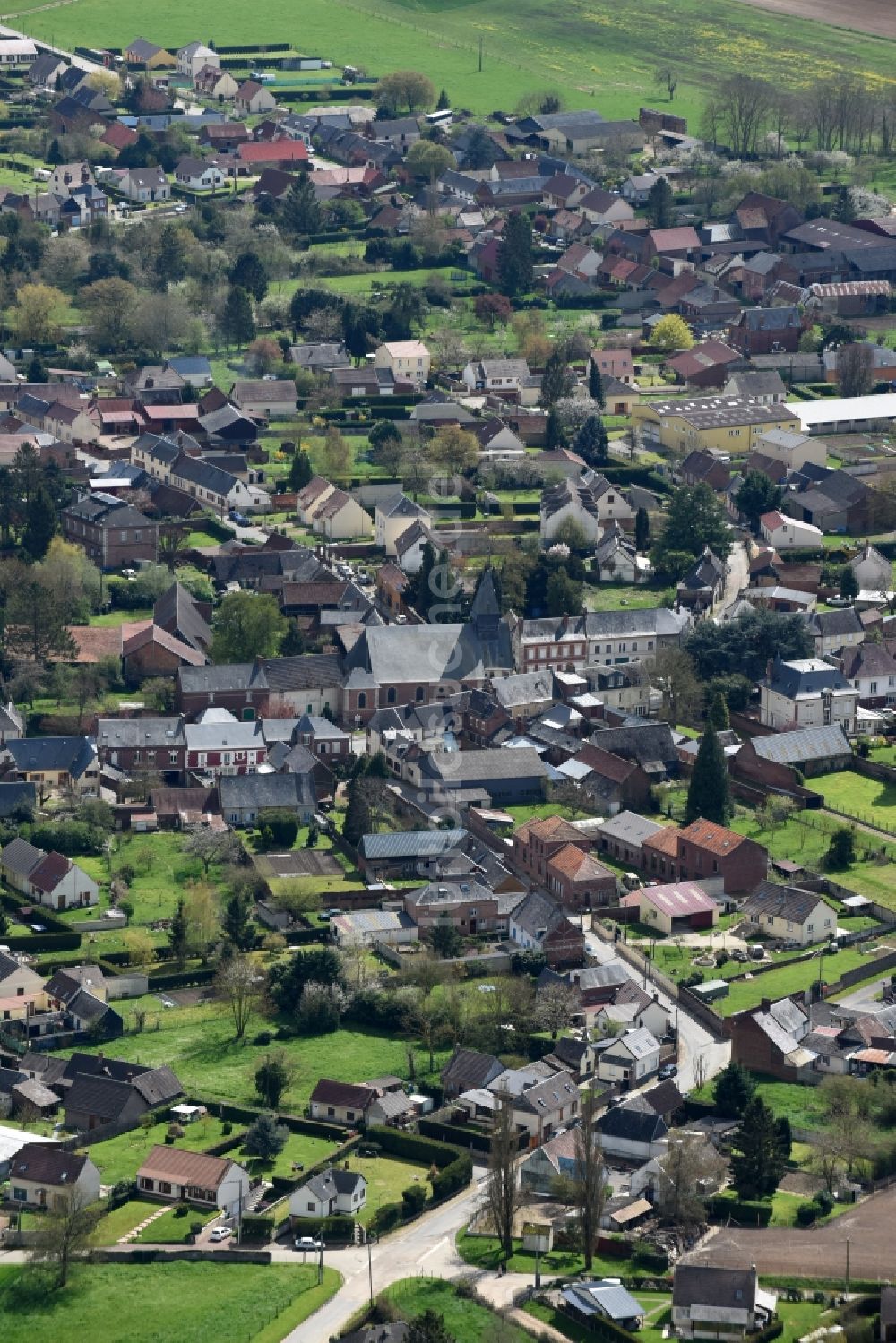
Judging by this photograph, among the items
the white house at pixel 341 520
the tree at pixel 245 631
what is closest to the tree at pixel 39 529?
the tree at pixel 245 631

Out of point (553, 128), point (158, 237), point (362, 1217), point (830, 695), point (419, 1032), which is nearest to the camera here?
point (362, 1217)

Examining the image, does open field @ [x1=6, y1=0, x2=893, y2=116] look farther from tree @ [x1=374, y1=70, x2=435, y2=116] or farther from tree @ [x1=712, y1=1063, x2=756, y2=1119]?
tree @ [x1=712, y1=1063, x2=756, y2=1119]

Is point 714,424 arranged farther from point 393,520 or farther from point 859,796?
point 859,796

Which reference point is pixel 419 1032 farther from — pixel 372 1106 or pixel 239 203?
pixel 239 203

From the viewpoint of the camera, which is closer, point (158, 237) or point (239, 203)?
point (158, 237)

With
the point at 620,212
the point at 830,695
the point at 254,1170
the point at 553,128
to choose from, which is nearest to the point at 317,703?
the point at 830,695

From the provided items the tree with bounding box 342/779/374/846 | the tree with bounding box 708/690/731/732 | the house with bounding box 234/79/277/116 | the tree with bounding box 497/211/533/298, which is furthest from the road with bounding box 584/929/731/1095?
the house with bounding box 234/79/277/116

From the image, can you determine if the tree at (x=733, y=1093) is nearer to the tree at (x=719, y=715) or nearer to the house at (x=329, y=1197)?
the house at (x=329, y=1197)

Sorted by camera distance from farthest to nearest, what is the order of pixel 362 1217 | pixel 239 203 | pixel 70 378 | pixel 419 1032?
pixel 239 203
pixel 70 378
pixel 419 1032
pixel 362 1217
